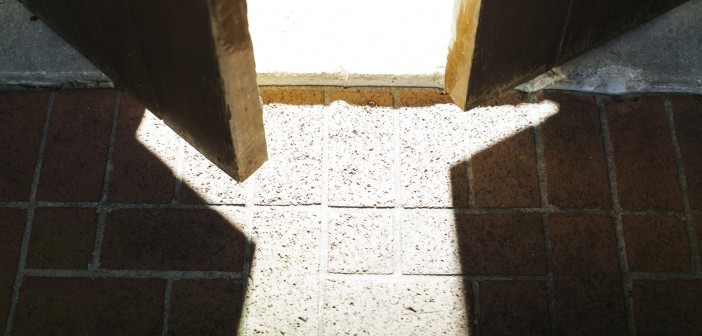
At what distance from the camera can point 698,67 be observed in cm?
268

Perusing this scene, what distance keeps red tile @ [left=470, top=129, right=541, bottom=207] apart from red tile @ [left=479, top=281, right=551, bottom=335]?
29cm

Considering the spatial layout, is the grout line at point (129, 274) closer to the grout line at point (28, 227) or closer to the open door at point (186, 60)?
the grout line at point (28, 227)

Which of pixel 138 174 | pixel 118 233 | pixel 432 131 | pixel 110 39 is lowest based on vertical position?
pixel 118 233

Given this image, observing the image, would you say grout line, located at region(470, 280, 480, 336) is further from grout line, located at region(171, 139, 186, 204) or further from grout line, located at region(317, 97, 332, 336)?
grout line, located at region(171, 139, 186, 204)

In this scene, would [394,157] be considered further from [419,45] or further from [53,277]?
[53,277]

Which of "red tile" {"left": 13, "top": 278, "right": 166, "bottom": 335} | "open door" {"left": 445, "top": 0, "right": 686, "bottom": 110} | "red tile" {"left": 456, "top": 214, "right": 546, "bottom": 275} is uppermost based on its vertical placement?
"open door" {"left": 445, "top": 0, "right": 686, "bottom": 110}

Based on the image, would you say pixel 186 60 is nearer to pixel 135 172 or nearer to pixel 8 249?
pixel 135 172

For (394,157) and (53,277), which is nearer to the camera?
(53,277)

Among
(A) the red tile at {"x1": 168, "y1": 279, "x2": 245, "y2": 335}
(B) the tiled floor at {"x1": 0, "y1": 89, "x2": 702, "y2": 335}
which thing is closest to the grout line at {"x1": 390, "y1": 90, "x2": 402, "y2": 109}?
(B) the tiled floor at {"x1": 0, "y1": 89, "x2": 702, "y2": 335}

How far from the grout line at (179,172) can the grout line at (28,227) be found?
1.58 ft

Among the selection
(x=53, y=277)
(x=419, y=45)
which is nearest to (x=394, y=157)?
(x=419, y=45)

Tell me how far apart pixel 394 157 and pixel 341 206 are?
0.27 metres

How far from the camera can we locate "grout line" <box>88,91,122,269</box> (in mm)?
2348

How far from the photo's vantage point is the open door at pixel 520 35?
7.17ft
